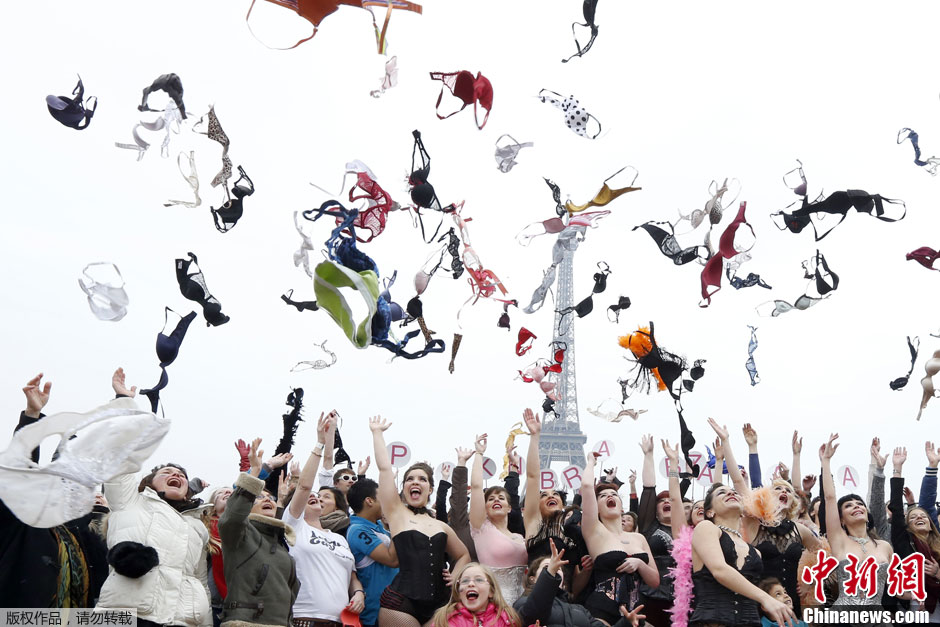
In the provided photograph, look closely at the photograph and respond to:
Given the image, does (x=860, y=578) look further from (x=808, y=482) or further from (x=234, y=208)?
(x=234, y=208)

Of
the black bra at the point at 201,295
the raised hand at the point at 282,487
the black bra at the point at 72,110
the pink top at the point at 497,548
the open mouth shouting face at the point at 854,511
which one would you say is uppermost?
the black bra at the point at 72,110

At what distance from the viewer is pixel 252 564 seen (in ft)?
20.1

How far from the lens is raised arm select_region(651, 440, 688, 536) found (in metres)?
7.50

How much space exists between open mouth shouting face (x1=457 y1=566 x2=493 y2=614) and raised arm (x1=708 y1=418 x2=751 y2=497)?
2.28 metres

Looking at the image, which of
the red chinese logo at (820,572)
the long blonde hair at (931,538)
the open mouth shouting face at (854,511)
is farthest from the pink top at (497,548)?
the long blonde hair at (931,538)

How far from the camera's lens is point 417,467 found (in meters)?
7.36

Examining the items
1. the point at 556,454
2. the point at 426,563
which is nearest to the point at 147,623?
the point at 426,563

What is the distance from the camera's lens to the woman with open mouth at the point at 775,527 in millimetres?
7016

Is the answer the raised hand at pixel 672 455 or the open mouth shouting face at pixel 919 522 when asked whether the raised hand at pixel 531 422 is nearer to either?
the raised hand at pixel 672 455

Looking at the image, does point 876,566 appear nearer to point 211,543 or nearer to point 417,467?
point 417,467

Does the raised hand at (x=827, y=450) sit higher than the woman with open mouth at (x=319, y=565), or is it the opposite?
the raised hand at (x=827, y=450)

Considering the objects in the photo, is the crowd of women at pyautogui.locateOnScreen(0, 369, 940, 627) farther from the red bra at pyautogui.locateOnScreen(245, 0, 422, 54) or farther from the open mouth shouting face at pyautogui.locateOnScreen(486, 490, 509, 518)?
the red bra at pyautogui.locateOnScreen(245, 0, 422, 54)

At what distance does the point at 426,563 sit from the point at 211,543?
156cm

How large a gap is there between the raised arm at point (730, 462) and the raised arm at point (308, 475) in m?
3.21
